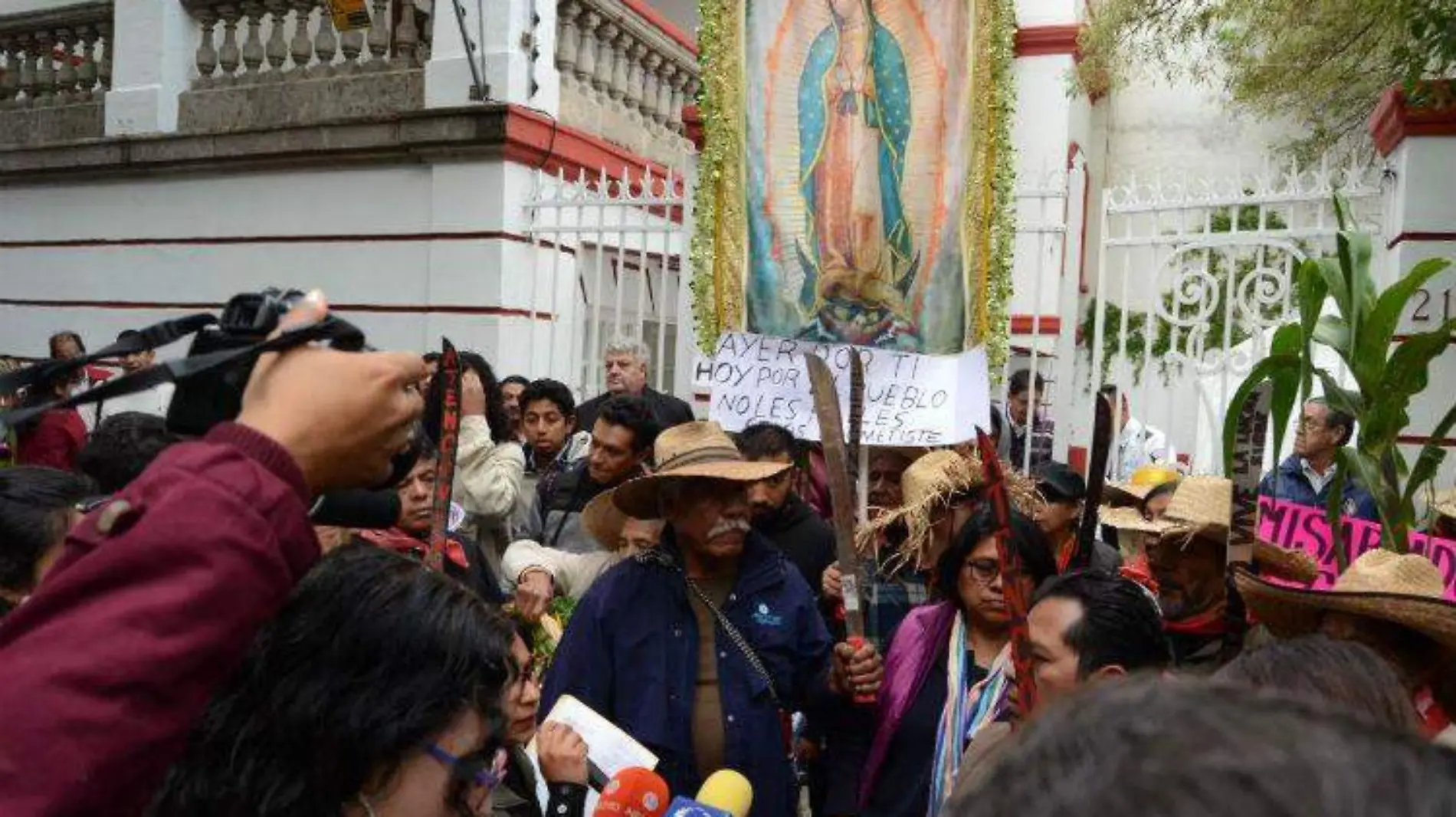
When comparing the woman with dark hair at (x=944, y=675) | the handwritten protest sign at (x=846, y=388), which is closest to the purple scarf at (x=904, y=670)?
the woman with dark hair at (x=944, y=675)

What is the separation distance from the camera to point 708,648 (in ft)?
10.8

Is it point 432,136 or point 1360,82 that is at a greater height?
point 1360,82

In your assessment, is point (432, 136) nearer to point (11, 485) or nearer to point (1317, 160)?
point (11, 485)

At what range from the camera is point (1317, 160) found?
1148 centimetres

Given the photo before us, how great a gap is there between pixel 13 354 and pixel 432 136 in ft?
14.9

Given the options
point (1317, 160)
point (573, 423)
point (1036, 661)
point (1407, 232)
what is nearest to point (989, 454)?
point (1036, 661)

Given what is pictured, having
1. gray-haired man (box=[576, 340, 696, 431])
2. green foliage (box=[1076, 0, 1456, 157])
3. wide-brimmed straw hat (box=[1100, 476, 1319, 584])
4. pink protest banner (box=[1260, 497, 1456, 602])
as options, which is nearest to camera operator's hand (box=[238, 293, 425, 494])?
wide-brimmed straw hat (box=[1100, 476, 1319, 584])

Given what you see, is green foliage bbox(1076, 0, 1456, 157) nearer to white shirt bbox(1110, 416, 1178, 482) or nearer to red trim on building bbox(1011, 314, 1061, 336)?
red trim on building bbox(1011, 314, 1061, 336)

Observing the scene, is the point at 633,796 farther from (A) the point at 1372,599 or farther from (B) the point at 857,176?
(B) the point at 857,176

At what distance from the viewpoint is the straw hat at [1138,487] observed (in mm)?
5012

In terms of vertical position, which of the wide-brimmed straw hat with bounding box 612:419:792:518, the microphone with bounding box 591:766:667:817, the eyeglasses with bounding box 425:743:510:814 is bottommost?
the microphone with bounding box 591:766:667:817

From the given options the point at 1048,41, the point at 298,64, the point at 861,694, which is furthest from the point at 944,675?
the point at 1048,41

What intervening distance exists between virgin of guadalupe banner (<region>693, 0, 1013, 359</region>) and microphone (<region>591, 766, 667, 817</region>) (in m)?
4.72

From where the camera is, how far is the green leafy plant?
354cm
